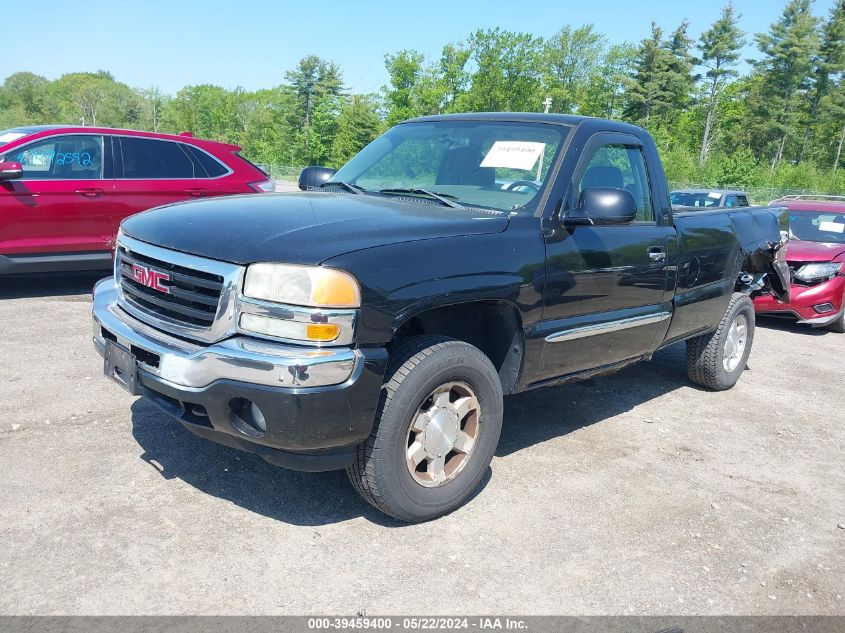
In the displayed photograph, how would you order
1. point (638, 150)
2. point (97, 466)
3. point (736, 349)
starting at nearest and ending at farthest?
1. point (97, 466)
2. point (638, 150)
3. point (736, 349)

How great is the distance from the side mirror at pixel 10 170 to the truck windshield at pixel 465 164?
13.3 ft

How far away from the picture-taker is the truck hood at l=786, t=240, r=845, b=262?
8734 mm

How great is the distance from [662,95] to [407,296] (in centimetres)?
6551

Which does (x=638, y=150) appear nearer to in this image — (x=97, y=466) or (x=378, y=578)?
(x=378, y=578)

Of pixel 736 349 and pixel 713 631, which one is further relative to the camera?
pixel 736 349

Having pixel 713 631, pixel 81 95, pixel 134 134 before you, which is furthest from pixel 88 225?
pixel 81 95

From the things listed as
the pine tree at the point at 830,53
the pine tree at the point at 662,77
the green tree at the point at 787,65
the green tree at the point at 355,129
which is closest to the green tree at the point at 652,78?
the pine tree at the point at 662,77

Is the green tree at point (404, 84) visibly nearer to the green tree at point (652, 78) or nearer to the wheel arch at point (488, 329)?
the green tree at point (652, 78)

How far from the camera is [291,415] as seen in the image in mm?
2814

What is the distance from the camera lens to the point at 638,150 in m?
4.76

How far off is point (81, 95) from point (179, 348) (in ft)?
414

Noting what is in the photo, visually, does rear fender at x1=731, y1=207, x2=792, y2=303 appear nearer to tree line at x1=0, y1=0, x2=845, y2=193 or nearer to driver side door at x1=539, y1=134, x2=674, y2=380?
driver side door at x1=539, y1=134, x2=674, y2=380

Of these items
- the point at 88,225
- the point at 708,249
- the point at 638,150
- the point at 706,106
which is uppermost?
the point at 706,106

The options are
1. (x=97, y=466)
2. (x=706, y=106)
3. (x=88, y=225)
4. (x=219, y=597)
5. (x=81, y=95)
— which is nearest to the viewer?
(x=219, y=597)
